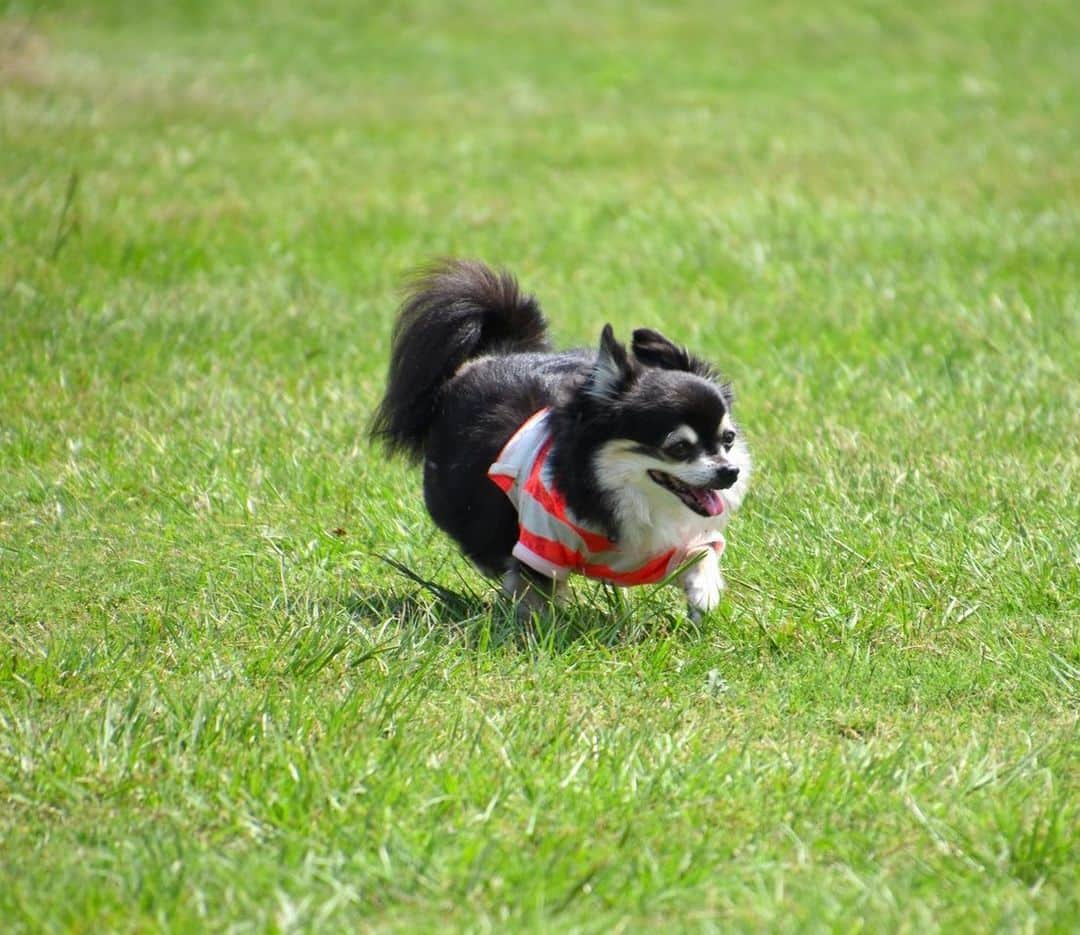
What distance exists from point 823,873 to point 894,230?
23.0 ft

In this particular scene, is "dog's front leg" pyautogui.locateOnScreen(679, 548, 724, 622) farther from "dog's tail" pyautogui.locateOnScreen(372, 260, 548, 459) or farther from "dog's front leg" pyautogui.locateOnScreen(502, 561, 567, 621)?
"dog's tail" pyautogui.locateOnScreen(372, 260, 548, 459)

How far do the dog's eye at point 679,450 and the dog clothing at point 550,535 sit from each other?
0.34 m

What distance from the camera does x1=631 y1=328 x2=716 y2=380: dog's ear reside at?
15.1ft

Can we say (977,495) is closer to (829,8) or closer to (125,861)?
(125,861)

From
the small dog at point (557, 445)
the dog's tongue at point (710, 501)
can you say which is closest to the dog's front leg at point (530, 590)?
the small dog at point (557, 445)

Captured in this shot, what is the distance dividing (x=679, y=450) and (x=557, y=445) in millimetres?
384

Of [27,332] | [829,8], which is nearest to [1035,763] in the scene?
[27,332]

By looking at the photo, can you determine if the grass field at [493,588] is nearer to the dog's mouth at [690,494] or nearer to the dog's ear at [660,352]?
the dog's mouth at [690,494]

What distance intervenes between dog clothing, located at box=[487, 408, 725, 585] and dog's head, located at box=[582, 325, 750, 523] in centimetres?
13

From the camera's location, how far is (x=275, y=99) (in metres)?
13.9

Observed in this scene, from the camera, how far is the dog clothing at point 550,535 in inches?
176

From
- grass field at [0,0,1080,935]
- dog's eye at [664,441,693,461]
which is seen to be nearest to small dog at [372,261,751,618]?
dog's eye at [664,441,693,461]

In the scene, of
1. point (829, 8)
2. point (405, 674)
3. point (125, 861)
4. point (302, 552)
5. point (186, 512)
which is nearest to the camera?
point (125, 861)

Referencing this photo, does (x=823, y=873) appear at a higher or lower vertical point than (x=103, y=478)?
higher
